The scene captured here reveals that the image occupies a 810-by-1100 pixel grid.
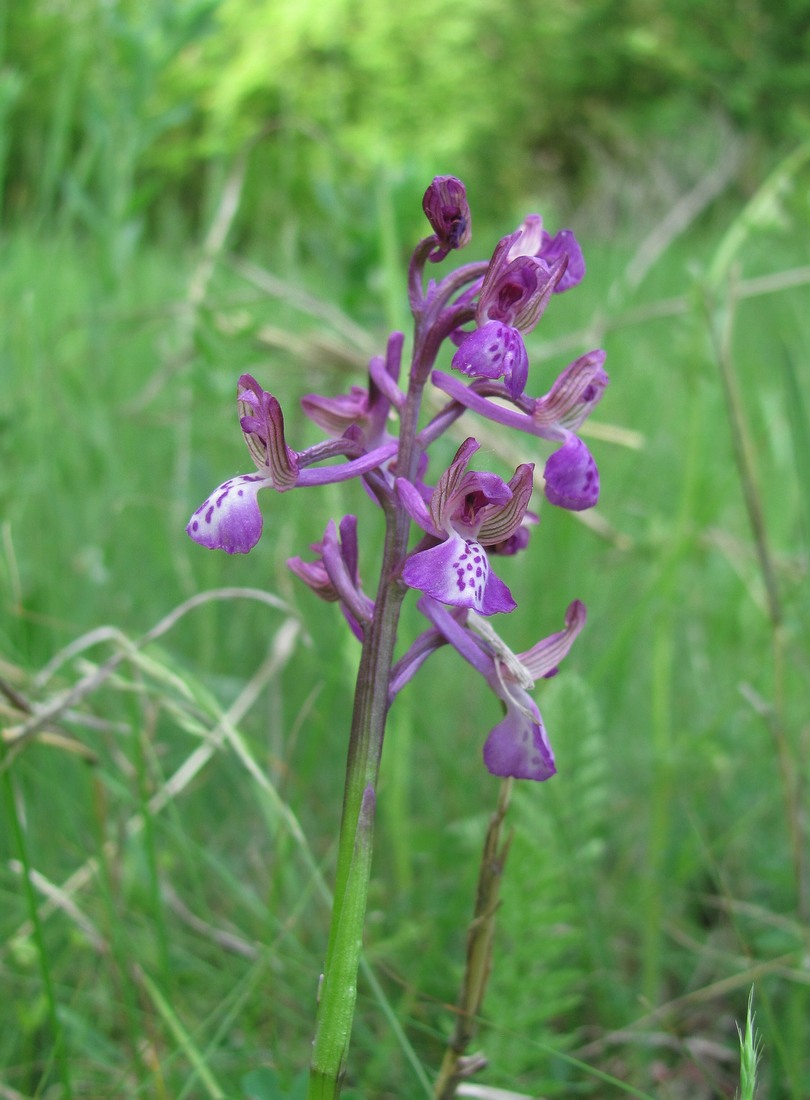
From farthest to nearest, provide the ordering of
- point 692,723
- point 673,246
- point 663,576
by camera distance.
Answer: point 673,246, point 692,723, point 663,576

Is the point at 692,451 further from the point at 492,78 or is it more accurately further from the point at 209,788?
the point at 492,78

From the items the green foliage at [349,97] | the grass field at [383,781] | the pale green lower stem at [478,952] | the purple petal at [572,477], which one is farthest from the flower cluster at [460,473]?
the green foliage at [349,97]

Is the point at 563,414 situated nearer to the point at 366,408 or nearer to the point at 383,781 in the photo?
the point at 366,408

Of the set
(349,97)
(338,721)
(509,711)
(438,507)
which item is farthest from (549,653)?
(349,97)

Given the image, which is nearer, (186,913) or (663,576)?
(186,913)

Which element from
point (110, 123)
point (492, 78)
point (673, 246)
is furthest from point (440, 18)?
point (110, 123)

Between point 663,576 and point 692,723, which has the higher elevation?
point 663,576
